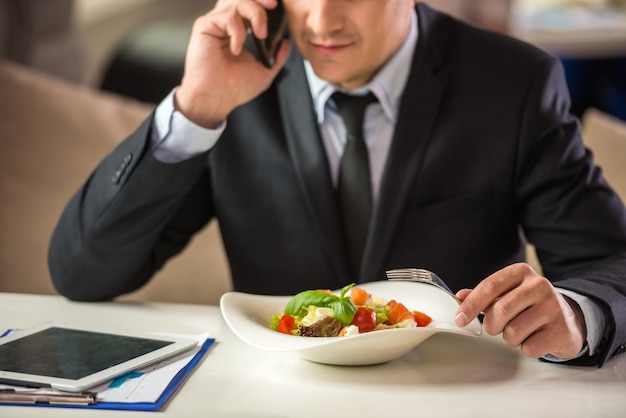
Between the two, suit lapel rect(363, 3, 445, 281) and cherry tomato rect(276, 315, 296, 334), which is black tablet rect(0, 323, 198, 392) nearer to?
cherry tomato rect(276, 315, 296, 334)

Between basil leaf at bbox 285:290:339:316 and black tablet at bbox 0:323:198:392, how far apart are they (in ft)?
0.43

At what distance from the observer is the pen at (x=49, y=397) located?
3.43ft

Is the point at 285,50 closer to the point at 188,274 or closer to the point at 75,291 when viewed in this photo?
the point at 75,291

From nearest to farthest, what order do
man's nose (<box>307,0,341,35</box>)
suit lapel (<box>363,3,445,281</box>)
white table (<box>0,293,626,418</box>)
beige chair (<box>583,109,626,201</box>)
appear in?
white table (<box>0,293,626,418</box>), man's nose (<box>307,0,341,35</box>), suit lapel (<box>363,3,445,281</box>), beige chair (<box>583,109,626,201</box>)

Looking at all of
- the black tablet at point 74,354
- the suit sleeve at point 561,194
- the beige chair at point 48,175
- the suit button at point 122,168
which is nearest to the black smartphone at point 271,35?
the suit button at point 122,168

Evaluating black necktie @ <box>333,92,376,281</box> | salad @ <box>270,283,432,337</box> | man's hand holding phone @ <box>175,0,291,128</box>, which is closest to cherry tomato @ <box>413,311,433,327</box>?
salad @ <box>270,283,432,337</box>

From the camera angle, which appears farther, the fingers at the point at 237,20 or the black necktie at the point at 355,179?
the black necktie at the point at 355,179

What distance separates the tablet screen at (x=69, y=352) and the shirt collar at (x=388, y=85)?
0.58 meters

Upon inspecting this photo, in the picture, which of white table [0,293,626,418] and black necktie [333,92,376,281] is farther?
black necktie [333,92,376,281]

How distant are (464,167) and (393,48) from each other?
0.23 m

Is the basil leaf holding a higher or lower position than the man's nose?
lower

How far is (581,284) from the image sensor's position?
129cm

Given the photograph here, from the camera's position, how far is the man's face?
1485 millimetres

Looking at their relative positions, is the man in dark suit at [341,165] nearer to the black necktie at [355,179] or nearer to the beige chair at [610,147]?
the black necktie at [355,179]
